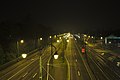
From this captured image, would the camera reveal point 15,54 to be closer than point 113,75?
No

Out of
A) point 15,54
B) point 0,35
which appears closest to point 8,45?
point 15,54

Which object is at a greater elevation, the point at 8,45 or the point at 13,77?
the point at 8,45

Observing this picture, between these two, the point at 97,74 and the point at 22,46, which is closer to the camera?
the point at 97,74

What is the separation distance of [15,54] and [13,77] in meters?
23.8

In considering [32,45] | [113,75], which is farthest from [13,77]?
[32,45]

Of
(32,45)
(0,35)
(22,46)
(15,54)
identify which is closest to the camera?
(15,54)

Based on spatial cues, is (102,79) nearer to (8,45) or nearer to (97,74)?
(97,74)

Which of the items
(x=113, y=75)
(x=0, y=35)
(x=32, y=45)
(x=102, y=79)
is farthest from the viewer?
(x=32, y=45)

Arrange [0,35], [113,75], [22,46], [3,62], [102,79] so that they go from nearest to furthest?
[102,79] → [113,75] → [3,62] → [0,35] → [22,46]

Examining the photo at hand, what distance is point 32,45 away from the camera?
85125 millimetres

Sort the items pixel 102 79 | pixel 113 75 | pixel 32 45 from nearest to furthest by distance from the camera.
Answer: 1. pixel 102 79
2. pixel 113 75
3. pixel 32 45

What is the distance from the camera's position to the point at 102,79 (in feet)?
117

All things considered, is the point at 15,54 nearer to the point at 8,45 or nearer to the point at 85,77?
the point at 8,45

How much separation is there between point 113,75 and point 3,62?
25942 millimetres
